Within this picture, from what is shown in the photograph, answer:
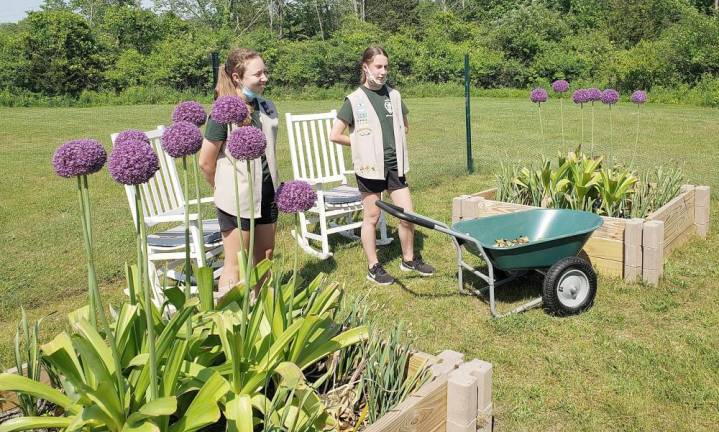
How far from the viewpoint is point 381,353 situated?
7.36 feet

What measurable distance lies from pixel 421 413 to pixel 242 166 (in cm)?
168

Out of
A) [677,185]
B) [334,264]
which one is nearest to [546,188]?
[677,185]

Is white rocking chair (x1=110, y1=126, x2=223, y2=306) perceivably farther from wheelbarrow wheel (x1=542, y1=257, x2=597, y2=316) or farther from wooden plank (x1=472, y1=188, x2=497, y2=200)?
wooden plank (x1=472, y1=188, x2=497, y2=200)

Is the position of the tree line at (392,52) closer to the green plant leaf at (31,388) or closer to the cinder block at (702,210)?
the cinder block at (702,210)

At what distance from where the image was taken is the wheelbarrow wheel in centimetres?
369

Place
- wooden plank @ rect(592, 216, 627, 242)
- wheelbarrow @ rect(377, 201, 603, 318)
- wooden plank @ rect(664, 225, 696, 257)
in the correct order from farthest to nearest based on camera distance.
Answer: wooden plank @ rect(664, 225, 696, 257)
wooden plank @ rect(592, 216, 627, 242)
wheelbarrow @ rect(377, 201, 603, 318)

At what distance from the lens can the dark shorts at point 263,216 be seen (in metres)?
3.27

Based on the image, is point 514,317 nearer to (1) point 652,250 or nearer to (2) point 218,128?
(1) point 652,250

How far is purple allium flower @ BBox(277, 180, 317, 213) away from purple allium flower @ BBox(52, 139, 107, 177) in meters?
0.63

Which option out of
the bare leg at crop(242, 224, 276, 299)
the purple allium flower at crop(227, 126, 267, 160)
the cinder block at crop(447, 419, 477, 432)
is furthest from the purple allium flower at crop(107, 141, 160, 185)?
the bare leg at crop(242, 224, 276, 299)

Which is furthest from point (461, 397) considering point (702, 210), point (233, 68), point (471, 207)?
point (702, 210)

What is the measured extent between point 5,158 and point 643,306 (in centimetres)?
1193

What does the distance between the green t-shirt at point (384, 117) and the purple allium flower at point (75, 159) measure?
296cm

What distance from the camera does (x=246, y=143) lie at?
1.78m
